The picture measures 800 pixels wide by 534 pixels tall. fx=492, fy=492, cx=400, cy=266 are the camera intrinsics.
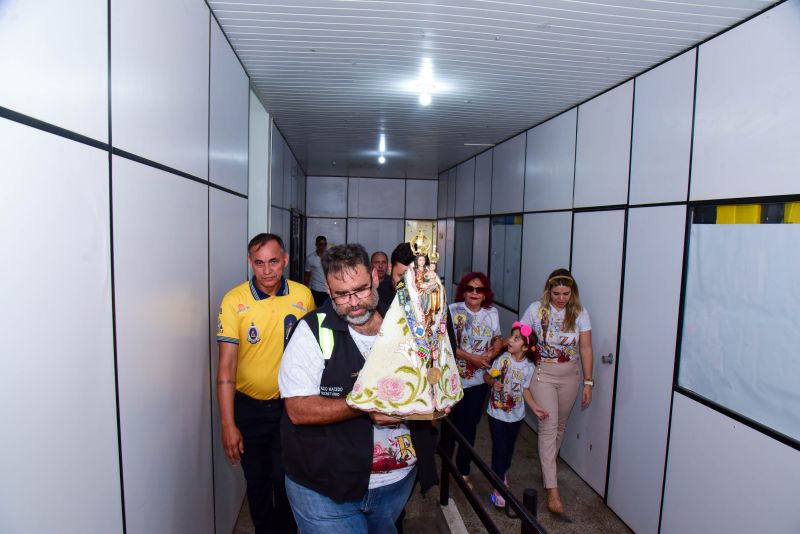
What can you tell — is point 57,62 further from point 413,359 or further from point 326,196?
point 326,196

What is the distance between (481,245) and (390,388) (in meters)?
6.70

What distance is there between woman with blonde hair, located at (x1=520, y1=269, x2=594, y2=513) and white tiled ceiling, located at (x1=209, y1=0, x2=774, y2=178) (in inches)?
64.4

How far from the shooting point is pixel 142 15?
179cm

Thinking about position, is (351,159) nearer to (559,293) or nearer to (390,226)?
(390,226)

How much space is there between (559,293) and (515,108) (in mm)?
2316

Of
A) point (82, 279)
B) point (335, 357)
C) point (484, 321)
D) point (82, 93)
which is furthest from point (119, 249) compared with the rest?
point (484, 321)

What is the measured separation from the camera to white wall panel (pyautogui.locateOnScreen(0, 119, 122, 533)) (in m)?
1.08

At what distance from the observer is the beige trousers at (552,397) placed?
3.70m

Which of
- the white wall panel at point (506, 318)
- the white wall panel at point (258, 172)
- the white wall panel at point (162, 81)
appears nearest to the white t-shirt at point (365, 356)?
the white wall panel at point (162, 81)

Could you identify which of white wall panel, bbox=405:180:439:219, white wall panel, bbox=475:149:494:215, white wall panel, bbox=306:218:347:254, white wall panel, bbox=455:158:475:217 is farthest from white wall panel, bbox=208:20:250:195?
white wall panel, bbox=405:180:439:219

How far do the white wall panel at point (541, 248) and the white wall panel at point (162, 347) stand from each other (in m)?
3.57

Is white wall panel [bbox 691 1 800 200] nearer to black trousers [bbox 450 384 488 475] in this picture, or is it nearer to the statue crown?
the statue crown

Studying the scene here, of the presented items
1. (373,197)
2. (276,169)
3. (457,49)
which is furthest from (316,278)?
(457,49)

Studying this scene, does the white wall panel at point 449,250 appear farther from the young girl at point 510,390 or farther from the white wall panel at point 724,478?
the white wall panel at point 724,478
